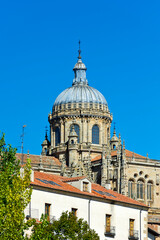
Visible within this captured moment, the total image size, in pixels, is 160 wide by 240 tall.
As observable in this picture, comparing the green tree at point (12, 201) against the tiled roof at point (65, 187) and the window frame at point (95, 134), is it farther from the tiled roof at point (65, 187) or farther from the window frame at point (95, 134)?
the window frame at point (95, 134)

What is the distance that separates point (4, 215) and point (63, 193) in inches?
449

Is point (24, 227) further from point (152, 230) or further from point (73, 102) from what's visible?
point (73, 102)

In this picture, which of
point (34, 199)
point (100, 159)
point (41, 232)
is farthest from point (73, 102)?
point (41, 232)

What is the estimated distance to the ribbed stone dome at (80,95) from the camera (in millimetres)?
127875

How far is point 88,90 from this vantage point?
12938 cm

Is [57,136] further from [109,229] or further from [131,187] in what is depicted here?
[109,229]

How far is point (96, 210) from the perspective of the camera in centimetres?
6575

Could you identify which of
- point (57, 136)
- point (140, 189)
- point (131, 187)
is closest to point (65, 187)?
point (131, 187)

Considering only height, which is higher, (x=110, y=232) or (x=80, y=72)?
(x=80, y=72)

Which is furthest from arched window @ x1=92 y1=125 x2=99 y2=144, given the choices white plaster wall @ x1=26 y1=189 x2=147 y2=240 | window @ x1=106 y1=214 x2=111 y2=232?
window @ x1=106 y1=214 x2=111 y2=232

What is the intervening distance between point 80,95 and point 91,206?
210ft

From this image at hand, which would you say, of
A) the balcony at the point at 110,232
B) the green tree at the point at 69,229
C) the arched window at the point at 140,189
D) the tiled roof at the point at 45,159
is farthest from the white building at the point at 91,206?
the tiled roof at the point at 45,159

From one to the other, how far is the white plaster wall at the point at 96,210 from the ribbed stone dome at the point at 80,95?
58.5 metres

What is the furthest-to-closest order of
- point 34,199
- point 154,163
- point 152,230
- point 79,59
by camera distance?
point 79,59, point 154,163, point 152,230, point 34,199
